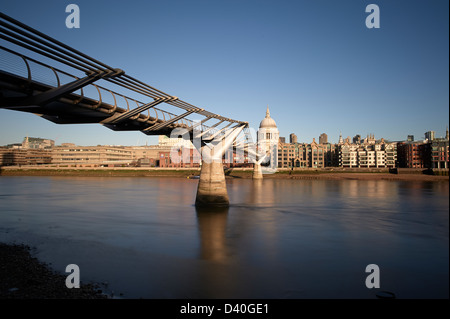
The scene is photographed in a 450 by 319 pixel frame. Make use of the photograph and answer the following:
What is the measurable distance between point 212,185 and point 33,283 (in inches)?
847

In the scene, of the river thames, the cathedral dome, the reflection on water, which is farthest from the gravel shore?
the cathedral dome

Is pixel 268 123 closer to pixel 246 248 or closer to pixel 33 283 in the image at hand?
pixel 246 248

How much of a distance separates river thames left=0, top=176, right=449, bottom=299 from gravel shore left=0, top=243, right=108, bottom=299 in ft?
2.43

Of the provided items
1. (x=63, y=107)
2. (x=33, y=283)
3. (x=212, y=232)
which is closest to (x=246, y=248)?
(x=212, y=232)

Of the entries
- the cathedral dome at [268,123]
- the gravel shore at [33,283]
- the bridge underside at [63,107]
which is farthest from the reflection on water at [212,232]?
the cathedral dome at [268,123]

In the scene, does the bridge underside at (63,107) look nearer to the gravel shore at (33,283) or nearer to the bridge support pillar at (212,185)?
the gravel shore at (33,283)

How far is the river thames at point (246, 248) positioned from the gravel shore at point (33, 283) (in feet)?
2.43

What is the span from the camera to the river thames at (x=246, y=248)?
1205 cm

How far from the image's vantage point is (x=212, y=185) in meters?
32.3

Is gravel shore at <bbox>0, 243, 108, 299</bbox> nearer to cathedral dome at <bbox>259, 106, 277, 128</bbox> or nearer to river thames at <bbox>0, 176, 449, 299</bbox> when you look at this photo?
river thames at <bbox>0, 176, 449, 299</bbox>

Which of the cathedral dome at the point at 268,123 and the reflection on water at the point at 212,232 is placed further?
the cathedral dome at the point at 268,123

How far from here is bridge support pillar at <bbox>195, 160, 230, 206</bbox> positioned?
3156cm

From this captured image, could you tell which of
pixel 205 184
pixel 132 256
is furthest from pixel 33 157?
pixel 132 256

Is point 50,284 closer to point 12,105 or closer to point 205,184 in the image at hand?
point 12,105
